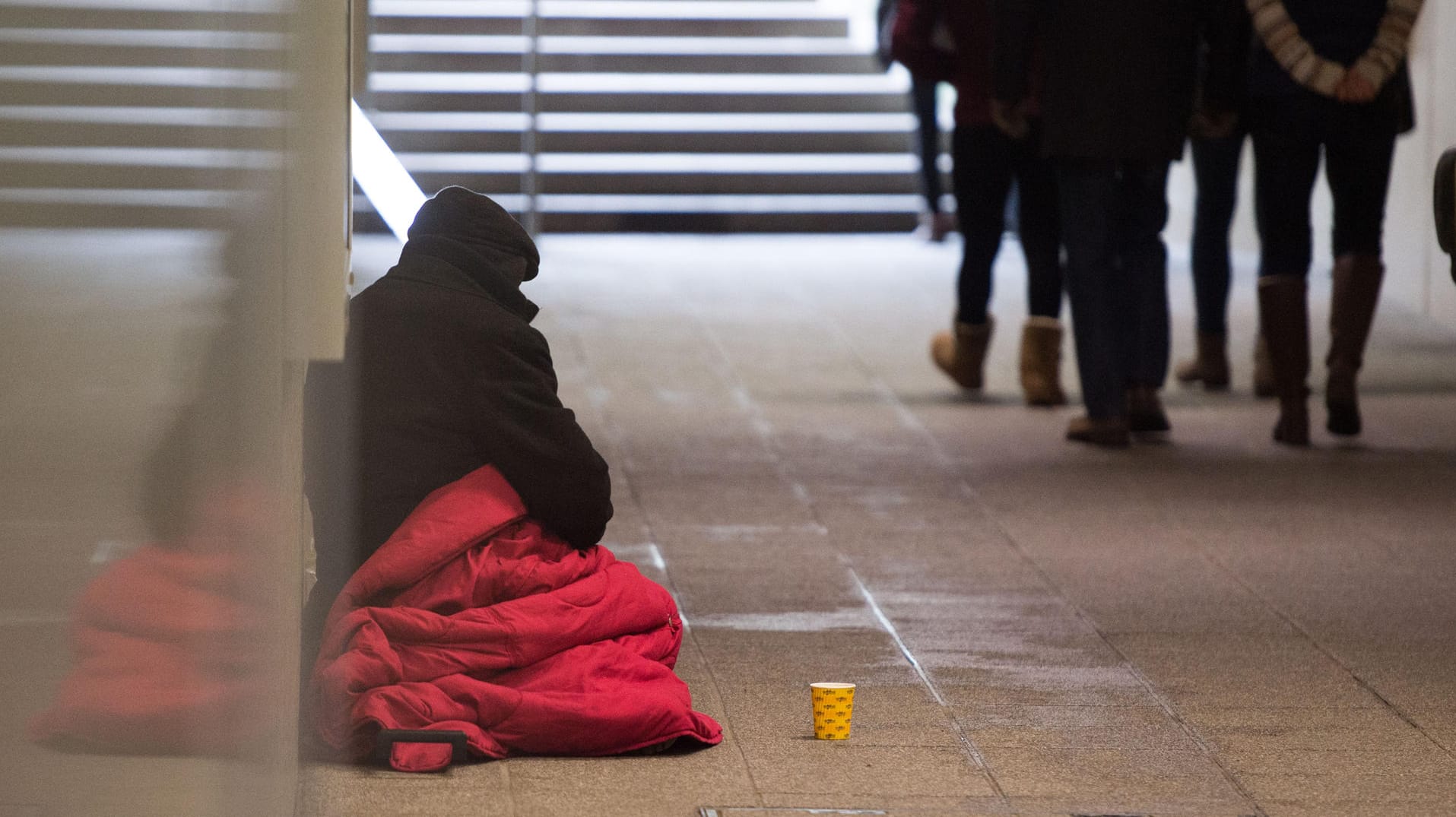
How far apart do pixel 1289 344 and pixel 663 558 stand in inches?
101

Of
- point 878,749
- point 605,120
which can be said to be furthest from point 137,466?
point 605,120

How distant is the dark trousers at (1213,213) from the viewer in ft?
24.2

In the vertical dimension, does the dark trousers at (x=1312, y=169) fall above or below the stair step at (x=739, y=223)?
above

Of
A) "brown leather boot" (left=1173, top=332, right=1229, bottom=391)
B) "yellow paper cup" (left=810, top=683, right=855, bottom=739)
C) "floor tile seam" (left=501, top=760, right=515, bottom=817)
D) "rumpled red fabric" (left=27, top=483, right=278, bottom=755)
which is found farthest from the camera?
"brown leather boot" (left=1173, top=332, right=1229, bottom=391)

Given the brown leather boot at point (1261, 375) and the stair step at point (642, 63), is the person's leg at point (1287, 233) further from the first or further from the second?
the stair step at point (642, 63)

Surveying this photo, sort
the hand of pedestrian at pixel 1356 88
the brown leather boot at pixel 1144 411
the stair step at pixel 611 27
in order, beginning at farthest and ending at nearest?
the stair step at pixel 611 27, the brown leather boot at pixel 1144 411, the hand of pedestrian at pixel 1356 88

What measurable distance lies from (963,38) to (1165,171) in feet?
3.95

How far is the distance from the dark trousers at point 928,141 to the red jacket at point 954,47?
4.66 meters

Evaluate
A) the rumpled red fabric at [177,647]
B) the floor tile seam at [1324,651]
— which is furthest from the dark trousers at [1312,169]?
the rumpled red fabric at [177,647]

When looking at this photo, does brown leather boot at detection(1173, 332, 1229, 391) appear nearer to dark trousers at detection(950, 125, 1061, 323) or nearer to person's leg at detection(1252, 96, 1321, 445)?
dark trousers at detection(950, 125, 1061, 323)

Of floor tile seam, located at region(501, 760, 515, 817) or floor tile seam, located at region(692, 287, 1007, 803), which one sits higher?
floor tile seam, located at region(501, 760, 515, 817)

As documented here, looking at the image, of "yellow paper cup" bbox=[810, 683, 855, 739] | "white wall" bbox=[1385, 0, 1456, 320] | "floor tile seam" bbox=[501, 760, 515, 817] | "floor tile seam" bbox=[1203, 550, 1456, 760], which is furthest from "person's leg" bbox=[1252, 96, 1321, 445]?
"floor tile seam" bbox=[501, 760, 515, 817]

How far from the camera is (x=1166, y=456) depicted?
6.44 metres

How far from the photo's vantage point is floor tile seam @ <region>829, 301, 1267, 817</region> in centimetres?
324
